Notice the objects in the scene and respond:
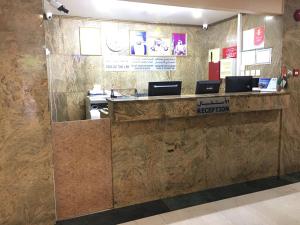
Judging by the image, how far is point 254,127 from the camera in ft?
10.9

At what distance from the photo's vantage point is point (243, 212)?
2.61 meters

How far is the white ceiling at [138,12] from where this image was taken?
152 inches

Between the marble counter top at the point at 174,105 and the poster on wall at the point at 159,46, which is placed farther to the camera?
the poster on wall at the point at 159,46

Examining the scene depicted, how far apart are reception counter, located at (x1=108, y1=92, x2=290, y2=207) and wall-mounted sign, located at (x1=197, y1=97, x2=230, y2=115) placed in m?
0.01

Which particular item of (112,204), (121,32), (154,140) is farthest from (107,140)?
(121,32)

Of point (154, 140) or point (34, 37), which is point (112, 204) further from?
point (34, 37)

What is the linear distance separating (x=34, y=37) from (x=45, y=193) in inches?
57.4

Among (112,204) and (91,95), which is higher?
(91,95)

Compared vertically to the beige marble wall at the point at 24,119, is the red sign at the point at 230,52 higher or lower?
higher

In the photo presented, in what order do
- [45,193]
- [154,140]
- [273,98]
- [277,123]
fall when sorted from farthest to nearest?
[277,123], [273,98], [154,140], [45,193]

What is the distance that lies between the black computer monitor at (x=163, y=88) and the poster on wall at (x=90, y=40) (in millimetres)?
2337

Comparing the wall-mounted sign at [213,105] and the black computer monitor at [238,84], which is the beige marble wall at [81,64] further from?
the wall-mounted sign at [213,105]

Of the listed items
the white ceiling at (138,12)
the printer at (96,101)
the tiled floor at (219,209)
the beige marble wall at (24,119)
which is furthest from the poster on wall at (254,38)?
the beige marble wall at (24,119)

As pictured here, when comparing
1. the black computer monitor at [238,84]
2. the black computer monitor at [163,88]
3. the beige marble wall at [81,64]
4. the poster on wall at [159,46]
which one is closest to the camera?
the black computer monitor at [163,88]
